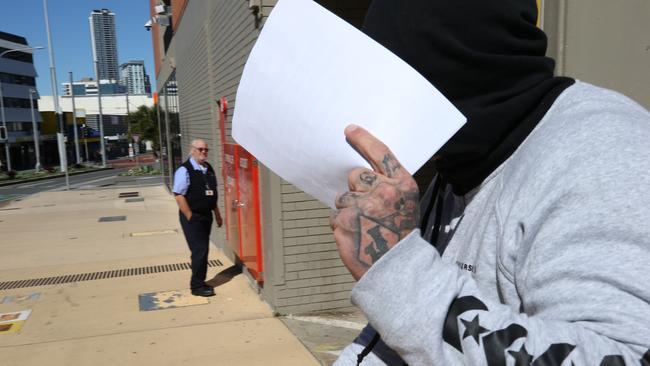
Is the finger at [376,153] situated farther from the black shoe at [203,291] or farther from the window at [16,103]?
the window at [16,103]

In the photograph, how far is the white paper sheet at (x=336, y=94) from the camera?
0.85 m

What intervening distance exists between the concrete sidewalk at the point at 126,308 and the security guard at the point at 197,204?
Result: 329 millimetres

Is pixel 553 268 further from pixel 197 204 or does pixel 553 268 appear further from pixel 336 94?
pixel 197 204

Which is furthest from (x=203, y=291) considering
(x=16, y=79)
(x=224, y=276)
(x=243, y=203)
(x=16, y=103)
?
(x=16, y=79)

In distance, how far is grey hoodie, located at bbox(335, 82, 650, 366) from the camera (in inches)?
24.7

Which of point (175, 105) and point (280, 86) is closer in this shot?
point (280, 86)

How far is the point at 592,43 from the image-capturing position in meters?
2.40

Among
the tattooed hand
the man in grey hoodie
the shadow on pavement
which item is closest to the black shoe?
the shadow on pavement

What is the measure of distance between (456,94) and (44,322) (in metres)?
5.98

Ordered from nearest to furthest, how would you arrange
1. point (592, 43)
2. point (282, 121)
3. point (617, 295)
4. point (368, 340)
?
point (617, 295) < point (282, 121) < point (368, 340) < point (592, 43)

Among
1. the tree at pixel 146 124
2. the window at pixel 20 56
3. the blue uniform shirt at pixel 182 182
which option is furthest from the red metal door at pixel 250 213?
the window at pixel 20 56

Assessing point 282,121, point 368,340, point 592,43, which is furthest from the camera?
point 592,43

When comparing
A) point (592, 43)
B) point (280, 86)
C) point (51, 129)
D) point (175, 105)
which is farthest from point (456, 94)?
point (51, 129)

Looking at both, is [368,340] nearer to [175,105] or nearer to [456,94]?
[456,94]
